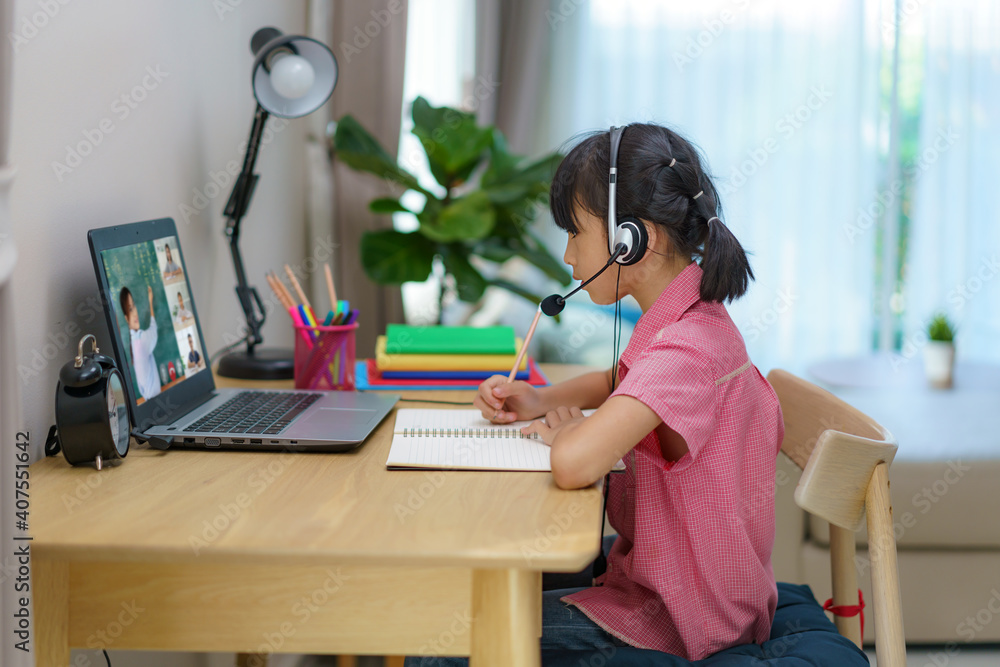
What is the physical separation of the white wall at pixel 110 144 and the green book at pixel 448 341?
1.20ft

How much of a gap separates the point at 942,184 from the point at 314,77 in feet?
9.65

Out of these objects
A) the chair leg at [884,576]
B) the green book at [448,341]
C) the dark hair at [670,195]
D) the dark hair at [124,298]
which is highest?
the dark hair at [670,195]

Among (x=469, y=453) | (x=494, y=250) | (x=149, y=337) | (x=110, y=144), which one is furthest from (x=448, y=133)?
(x=469, y=453)

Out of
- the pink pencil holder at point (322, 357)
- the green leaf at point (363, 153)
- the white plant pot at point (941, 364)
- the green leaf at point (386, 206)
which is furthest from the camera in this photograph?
the white plant pot at point (941, 364)

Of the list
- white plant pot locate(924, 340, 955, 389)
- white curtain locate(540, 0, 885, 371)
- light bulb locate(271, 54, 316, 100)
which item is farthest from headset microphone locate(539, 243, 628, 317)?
white curtain locate(540, 0, 885, 371)

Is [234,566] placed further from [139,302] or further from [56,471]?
[139,302]

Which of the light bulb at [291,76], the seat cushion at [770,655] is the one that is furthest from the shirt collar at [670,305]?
the light bulb at [291,76]

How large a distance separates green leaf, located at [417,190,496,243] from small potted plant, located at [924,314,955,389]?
1.51 metres

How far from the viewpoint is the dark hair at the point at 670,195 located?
954mm

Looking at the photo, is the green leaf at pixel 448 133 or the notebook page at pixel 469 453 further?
the green leaf at pixel 448 133

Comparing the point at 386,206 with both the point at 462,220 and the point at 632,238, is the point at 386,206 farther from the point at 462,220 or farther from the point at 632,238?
the point at 632,238

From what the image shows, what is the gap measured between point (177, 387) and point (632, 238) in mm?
623

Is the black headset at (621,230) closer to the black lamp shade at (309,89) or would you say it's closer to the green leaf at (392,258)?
the black lamp shade at (309,89)

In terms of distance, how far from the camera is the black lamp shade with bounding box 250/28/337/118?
130cm
